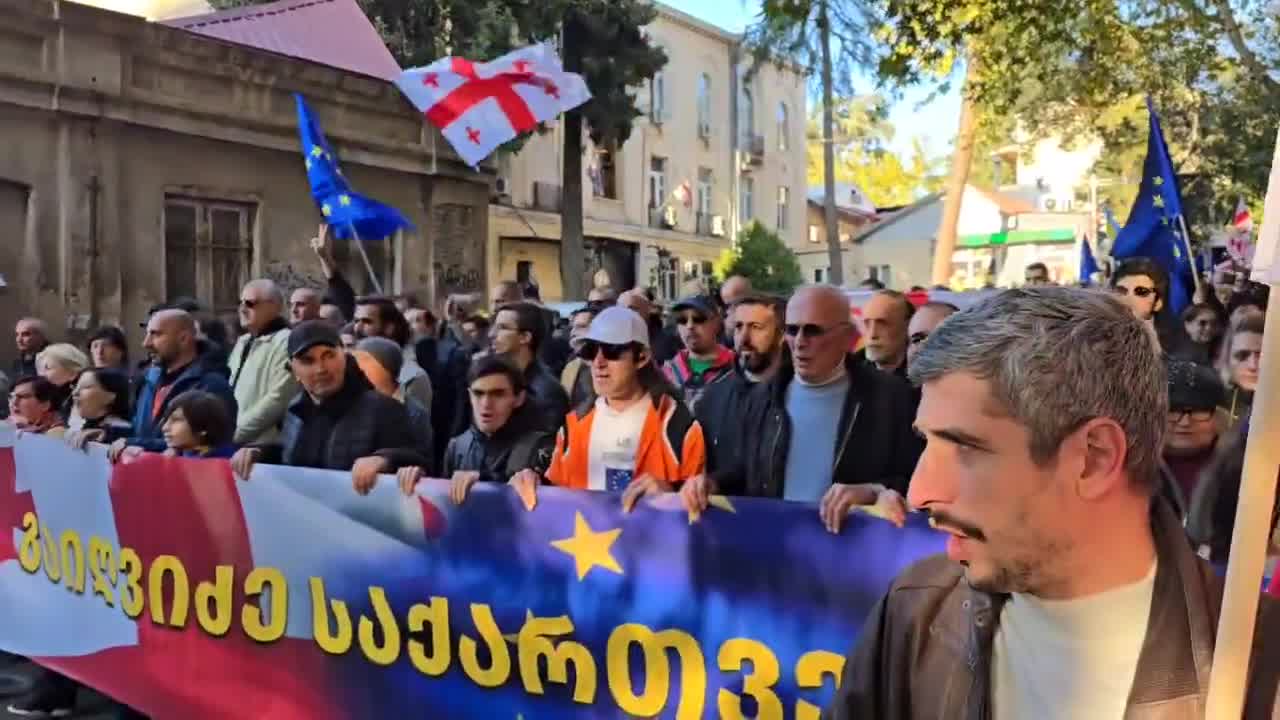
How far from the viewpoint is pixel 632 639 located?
362 centimetres

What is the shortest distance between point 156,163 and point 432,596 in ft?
37.1

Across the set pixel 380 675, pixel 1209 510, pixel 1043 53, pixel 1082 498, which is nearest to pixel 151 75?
pixel 1043 53

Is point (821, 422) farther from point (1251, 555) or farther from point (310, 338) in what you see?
point (1251, 555)

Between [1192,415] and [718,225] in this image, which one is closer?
[1192,415]

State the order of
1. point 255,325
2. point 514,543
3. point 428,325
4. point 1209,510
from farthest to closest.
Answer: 1. point 428,325
2. point 255,325
3. point 514,543
4. point 1209,510

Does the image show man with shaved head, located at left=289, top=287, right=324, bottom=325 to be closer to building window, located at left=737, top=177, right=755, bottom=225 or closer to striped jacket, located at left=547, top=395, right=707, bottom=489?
striped jacket, located at left=547, top=395, right=707, bottom=489

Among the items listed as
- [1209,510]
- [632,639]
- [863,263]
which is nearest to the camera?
[1209,510]

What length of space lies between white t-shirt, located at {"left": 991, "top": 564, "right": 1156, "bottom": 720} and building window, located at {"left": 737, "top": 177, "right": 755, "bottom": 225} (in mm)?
41549

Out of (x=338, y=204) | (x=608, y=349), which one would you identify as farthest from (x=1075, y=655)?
(x=338, y=204)

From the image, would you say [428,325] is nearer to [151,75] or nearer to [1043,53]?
[151,75]

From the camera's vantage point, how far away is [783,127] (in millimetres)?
45594

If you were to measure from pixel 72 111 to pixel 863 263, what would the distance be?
39688mm

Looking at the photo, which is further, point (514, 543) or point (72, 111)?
point (72, 111)

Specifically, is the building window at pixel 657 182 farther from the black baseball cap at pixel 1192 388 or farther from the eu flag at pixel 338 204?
the black baseball cap at pixel 1192 388
